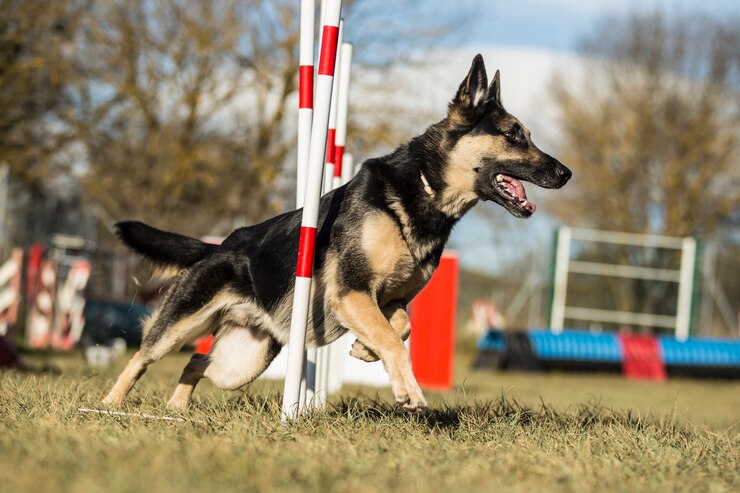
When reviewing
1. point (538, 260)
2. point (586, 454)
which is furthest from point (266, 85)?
point (586, 454)

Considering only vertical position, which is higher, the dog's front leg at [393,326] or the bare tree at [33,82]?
the bare tree at [33,82]

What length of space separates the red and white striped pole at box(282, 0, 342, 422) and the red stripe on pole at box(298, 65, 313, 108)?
0.40 meters

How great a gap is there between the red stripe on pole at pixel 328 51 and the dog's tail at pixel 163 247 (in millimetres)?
1447

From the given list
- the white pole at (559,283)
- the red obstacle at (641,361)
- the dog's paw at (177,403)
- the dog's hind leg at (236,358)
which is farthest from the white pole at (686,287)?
the dog's paw at (177,403)

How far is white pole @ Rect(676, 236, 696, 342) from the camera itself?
20.8 m

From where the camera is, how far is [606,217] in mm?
29594

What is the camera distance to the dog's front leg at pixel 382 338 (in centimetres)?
448

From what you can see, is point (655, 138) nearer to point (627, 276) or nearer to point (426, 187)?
point (627, 276)

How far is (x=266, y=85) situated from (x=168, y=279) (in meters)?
15.1

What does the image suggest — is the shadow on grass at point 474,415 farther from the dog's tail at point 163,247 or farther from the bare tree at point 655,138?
the bare tree at point 655,138

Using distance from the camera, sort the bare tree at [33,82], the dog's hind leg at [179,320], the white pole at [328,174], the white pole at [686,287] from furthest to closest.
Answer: the white pole at [686,287] < the bare tree at [33,82] < the white pole at [328,174] < the dog's hind leg at [179,320]

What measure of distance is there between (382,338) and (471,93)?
1.48 metres

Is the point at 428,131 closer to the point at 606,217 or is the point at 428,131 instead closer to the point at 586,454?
the point at 586,454

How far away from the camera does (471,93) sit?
524 centimetres
